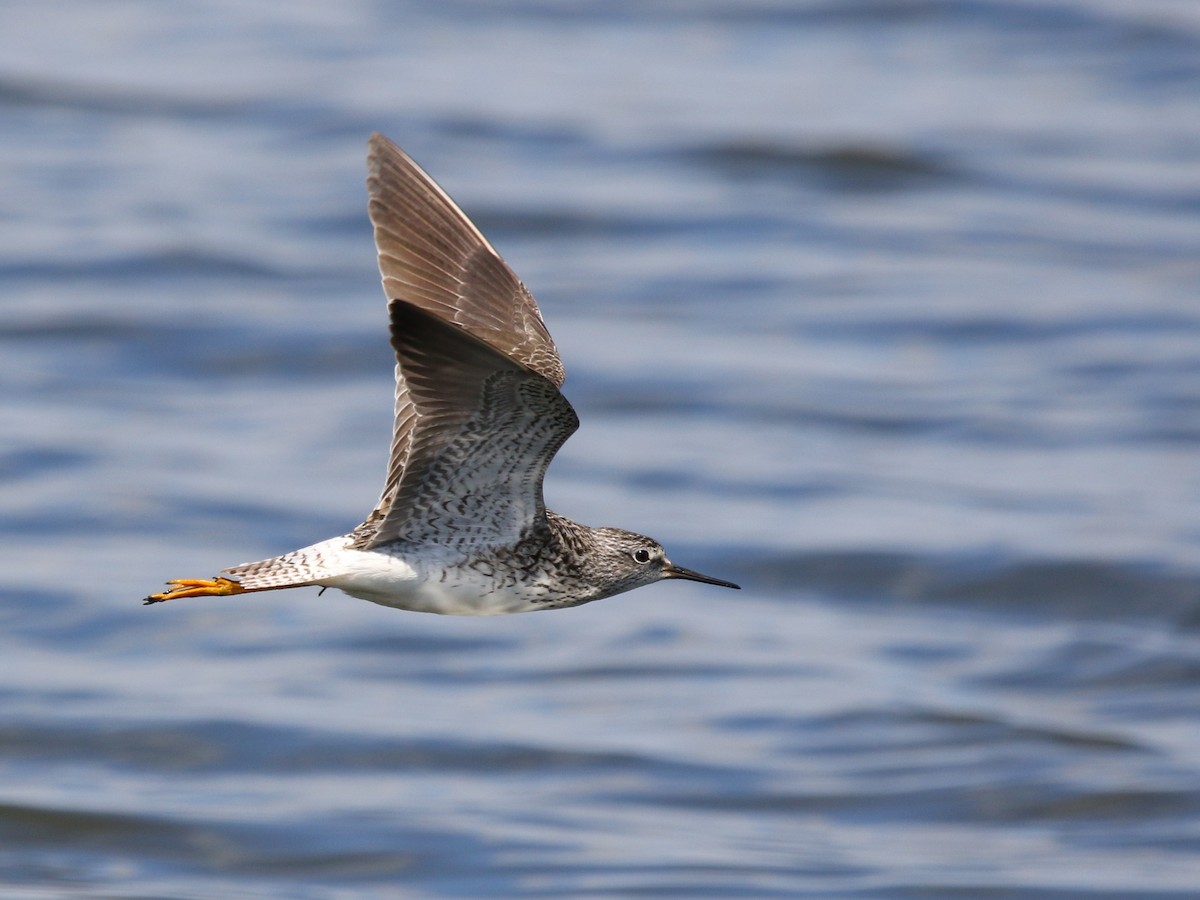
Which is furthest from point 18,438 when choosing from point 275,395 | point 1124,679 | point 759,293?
point 1124,679

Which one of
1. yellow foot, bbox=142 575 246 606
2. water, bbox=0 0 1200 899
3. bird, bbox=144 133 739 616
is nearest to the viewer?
bird, bbox=144 133 739 616

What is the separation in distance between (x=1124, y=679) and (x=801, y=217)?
48.1 ft

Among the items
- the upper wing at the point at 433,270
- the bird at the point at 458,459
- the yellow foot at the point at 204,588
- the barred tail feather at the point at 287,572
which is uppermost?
the upper wing at the point at 433,270

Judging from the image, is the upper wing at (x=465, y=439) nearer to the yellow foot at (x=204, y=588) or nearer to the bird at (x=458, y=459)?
the bird at (x=458, y=459)

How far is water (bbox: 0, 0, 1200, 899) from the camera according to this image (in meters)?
18.7

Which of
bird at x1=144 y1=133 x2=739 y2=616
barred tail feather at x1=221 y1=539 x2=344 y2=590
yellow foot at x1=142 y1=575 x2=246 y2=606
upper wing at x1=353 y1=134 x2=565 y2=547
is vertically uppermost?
upper wing at x1=353 y1=134 x2=565 y2=547

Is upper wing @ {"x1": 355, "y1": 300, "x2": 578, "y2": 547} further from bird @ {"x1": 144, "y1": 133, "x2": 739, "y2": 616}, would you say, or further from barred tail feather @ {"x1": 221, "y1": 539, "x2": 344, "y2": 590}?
barred tail feather @ {"x1": 221, "y1": 539, "x2": 344, "y2": 590}

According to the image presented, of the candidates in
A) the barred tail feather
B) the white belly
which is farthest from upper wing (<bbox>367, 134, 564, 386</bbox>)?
the barred tail feather

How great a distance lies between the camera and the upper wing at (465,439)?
8617mm

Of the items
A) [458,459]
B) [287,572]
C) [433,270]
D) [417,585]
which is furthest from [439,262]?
[287,572]

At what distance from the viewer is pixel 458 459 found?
9445mm

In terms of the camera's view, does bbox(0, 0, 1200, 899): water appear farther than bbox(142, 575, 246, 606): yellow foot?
Yes

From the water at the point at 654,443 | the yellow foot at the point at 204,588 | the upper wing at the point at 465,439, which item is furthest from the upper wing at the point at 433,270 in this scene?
the water at the point at 654,443

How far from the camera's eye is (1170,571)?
2370 centimetres
